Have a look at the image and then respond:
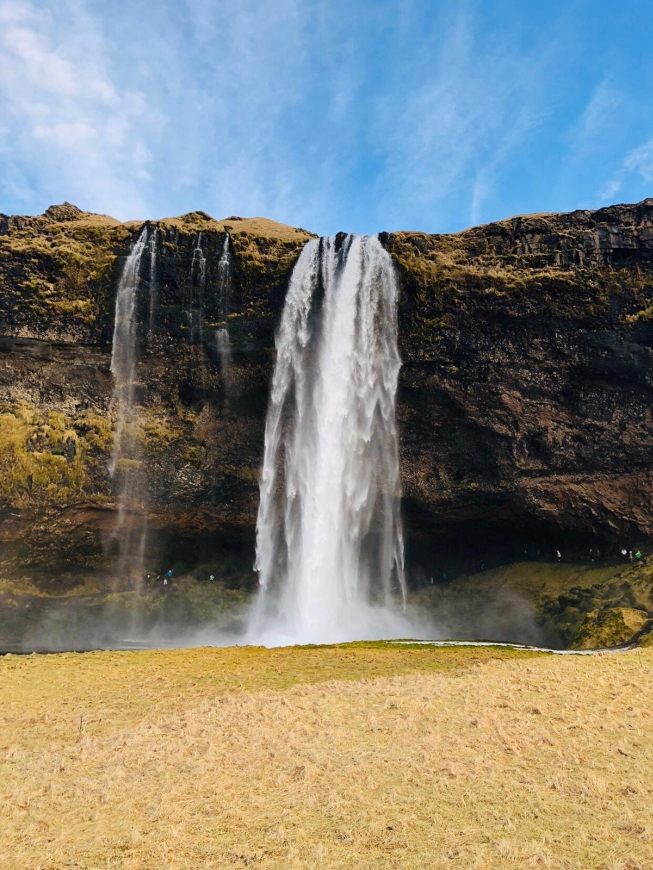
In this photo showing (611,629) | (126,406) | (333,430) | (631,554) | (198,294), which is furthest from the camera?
(126,406)

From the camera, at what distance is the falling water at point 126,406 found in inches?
1641

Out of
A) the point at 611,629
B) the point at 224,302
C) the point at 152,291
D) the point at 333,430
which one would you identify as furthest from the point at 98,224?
the point at 611,629

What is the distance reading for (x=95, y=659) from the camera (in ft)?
84.4

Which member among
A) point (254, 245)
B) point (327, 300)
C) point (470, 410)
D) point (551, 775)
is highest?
point (254, 245)

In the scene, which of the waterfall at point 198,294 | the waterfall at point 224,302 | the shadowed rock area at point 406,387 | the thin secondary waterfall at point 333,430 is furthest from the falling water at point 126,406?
the thin secondary waterfall at point 333,430

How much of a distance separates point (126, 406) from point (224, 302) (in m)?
9.46

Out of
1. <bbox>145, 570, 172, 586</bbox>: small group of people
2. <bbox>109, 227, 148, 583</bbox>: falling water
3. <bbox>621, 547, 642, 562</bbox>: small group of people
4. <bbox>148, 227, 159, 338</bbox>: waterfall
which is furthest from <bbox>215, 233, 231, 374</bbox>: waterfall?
<bbox>621, 547, 642, 562</bbox>: small group of people

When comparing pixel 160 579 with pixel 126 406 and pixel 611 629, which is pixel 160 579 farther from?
pixel 611 629

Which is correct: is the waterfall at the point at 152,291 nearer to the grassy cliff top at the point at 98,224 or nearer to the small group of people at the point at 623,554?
the grassy cliff top at the point at 98,224

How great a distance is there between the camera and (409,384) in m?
41.3

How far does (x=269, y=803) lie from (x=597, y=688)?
10856 mm

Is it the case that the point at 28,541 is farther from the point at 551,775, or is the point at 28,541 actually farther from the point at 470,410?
the point at 551,775

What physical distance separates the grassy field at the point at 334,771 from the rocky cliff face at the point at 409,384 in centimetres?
2206

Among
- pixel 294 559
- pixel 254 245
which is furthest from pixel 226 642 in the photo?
pixel 254 245
